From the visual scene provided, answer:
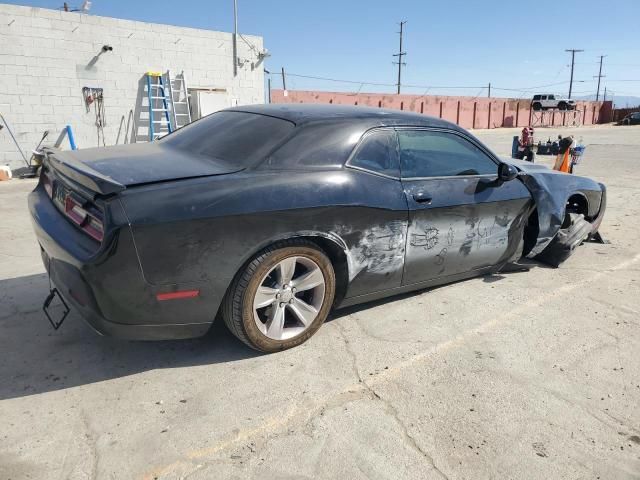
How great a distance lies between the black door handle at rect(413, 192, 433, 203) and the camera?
339 cm

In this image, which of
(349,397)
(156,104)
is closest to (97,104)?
(156,104)

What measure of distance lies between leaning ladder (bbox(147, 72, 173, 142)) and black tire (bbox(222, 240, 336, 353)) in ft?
35.2

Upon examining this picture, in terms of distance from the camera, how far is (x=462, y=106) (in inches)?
1486

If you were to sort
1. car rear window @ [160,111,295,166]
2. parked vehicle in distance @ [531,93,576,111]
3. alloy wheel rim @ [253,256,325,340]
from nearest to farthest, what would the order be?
alloy wheel rim @ [253,256,325,340], car rear window @ [160,111,295,166], parked vehicle in distance @ [531,93,576,111]

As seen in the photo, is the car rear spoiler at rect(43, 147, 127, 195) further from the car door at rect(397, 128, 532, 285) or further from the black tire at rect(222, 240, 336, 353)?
A: the car door at rect(397, 128, 532, 285)

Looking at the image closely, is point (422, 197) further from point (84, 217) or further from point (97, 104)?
point (97, 104)

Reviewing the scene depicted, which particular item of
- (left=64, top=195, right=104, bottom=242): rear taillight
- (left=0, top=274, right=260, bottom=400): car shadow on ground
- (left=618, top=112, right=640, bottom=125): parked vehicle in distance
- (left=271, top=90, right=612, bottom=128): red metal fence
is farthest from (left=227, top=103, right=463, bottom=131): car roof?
(left=618, top=112, right=640, bottom=125): parked vehicle in distance

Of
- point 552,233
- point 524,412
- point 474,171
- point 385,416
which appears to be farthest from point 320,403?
point 552,233

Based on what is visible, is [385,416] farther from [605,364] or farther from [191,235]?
[605,364]

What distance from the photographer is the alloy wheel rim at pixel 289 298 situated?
2.88 m

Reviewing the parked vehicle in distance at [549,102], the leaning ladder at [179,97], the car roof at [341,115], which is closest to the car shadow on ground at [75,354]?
the car roof at [341,115]

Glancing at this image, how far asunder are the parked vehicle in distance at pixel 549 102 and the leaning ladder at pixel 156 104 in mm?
38839

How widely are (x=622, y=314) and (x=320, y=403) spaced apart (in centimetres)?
266

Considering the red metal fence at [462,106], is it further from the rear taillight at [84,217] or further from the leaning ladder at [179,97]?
the rear taillight at [84,217]
